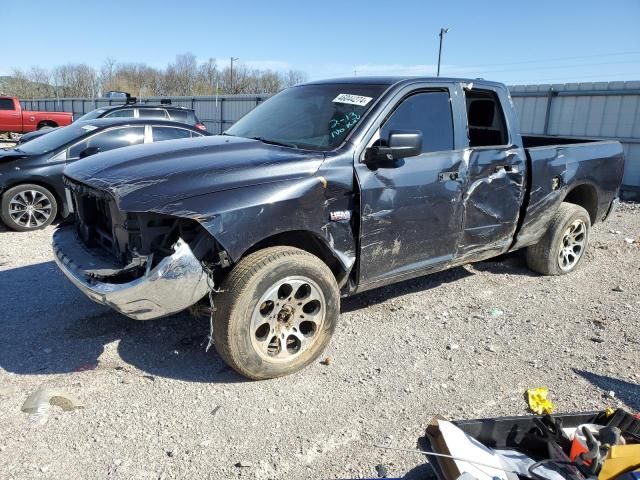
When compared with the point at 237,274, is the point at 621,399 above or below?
below

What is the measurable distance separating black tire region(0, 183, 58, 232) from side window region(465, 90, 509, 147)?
18.8 feet

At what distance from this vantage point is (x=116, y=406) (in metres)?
3.04

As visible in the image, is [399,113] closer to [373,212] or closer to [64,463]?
[373,212]

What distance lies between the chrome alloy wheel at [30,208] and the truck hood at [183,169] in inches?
155

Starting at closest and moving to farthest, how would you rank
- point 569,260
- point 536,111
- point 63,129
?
point 569,260 < point 63,129 < point 536,111

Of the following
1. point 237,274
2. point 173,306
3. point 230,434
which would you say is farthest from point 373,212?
point 230,434

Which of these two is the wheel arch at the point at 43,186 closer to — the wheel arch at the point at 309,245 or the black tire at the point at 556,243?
the wheel arch at the point at 309,245

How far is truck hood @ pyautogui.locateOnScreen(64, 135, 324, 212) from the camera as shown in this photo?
2.97 metres

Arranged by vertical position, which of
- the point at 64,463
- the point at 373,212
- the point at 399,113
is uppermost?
the point at 399,113

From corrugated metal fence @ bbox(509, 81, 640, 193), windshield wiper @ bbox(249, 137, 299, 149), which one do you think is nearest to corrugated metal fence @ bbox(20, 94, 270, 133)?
corrugated metal fence @ bbox(509, 81, 640, 193)

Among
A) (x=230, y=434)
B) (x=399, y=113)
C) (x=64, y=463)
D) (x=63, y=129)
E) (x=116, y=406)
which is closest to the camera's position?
(x=64, y=463)

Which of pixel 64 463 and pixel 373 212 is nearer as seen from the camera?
pixel 64 463

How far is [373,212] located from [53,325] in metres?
2.66

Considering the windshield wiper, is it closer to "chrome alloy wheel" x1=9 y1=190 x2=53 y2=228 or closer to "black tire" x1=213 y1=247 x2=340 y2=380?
"black tire" x1=213 y1=247 x2=340 y2=380
